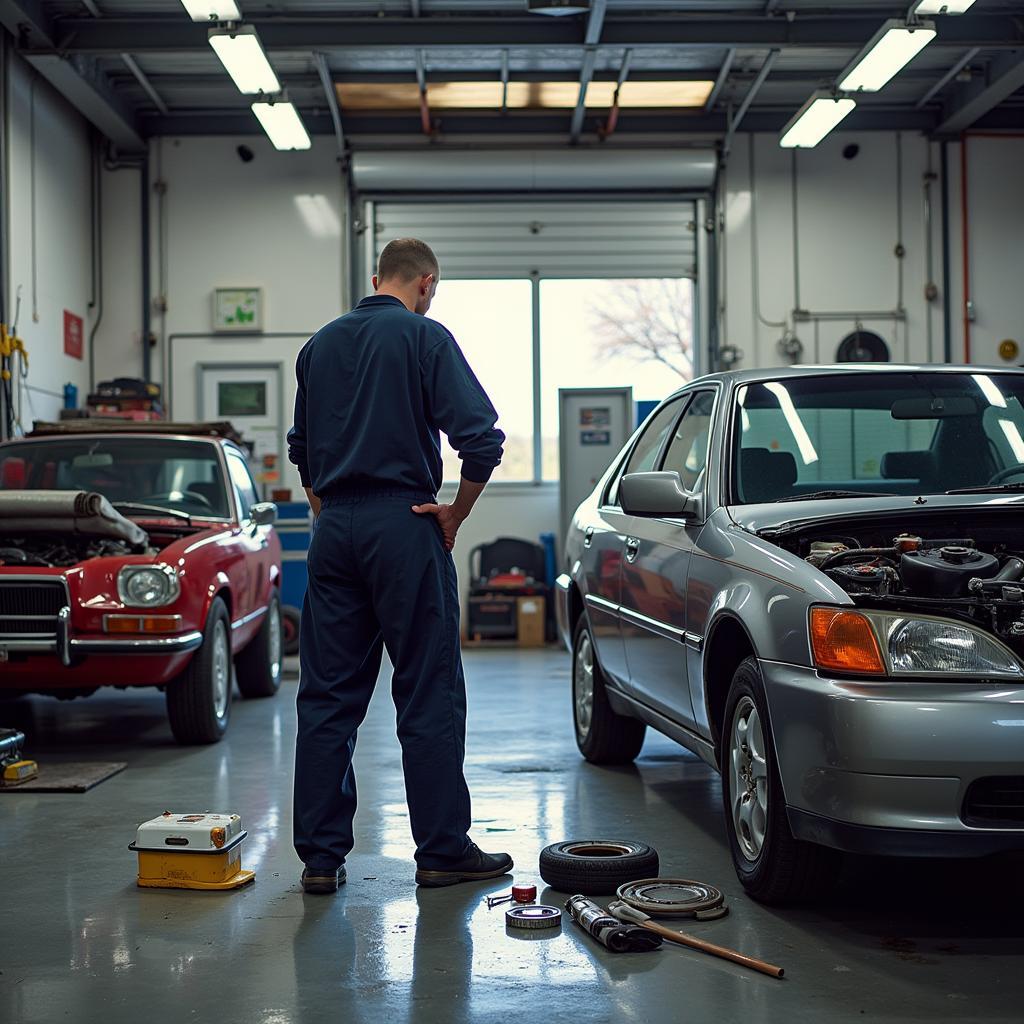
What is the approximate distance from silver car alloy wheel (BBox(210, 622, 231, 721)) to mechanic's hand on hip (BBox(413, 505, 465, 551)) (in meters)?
2.85

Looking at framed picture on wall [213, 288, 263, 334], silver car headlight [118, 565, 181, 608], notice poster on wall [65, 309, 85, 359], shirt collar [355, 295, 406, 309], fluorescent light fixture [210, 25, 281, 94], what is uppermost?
fluorescent light fixture [210, 25, 281, 94]

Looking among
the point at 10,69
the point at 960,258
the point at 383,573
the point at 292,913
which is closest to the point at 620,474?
the point at 383,573

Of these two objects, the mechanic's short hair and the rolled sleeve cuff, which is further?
the mechanic's short hair

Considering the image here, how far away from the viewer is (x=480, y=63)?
12.1 m

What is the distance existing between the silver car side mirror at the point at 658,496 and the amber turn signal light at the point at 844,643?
0.92 metres

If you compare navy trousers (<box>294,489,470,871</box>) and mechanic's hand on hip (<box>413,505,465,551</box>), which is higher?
mechanic's hand on hip (<box>413,505,465,551</box>)

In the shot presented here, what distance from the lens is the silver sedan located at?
2814mm

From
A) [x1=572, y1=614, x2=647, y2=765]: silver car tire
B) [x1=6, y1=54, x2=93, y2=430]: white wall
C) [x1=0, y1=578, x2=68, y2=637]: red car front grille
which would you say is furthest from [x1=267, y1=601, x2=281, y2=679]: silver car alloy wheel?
[x1=6, y1=54, x2=93, y2=430]: white wall

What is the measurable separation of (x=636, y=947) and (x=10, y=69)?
9749 millimetres

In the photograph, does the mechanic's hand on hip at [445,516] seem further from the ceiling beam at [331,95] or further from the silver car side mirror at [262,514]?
the ceiling beam at [331,95]

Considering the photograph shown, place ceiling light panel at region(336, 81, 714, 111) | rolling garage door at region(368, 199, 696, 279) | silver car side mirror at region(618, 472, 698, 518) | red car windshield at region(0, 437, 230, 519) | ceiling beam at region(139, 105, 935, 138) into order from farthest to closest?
rolling garage door at region(368, 199, 696, 279)
ceiling beam at region(139, 105, 935, 138)
ceiling light panel at region(336, 81, 714, 111)
red car windshield at region(0, 437, 230, 519)
silver car side mirror at region(618, 472, 698, 518)

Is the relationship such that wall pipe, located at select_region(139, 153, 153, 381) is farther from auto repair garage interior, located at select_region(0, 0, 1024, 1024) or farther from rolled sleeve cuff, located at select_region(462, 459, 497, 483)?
rolled sleeve cuff, located at select_region(462, 459, 497, 483)

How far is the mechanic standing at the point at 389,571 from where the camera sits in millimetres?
3512

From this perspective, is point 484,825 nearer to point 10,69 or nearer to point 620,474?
point 620,474
